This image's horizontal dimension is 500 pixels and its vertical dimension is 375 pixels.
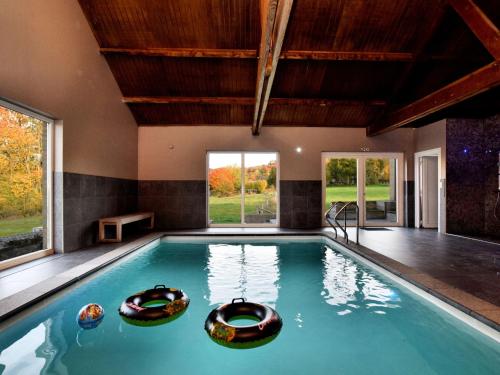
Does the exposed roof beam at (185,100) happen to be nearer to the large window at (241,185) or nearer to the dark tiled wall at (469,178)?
the large window at (241,185)

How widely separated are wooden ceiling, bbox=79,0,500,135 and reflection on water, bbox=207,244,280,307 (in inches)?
120

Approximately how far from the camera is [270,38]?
3.86 meters

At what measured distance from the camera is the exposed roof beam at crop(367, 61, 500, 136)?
143 inches

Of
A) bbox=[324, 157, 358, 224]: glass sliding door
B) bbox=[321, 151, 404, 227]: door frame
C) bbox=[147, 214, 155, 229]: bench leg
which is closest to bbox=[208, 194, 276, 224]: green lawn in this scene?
bbox=[147, 214, 155, 229]: bench leg

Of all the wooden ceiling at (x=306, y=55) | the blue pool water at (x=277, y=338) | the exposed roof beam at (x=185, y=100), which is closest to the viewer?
the blue pool water at (x=277, y=338)

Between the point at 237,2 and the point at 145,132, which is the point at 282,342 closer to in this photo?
the point at 237,2

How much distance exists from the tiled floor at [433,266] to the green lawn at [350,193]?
2169 millimetres

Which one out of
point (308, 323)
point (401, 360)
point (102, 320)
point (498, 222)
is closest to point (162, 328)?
point (102, 320)

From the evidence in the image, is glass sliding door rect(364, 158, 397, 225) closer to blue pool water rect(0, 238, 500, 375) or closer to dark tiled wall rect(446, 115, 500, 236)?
dark tiled wall rect(446, 115, 500, 236)

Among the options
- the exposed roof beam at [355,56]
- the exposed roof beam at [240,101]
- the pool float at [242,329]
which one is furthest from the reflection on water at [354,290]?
the exposed roof beam at [240,101]

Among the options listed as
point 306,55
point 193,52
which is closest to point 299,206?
point 306,55

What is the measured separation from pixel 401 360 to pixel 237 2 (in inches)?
218

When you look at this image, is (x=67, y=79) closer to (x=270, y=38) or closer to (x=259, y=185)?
(x=270, y=38)

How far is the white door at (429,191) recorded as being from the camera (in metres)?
7.73
